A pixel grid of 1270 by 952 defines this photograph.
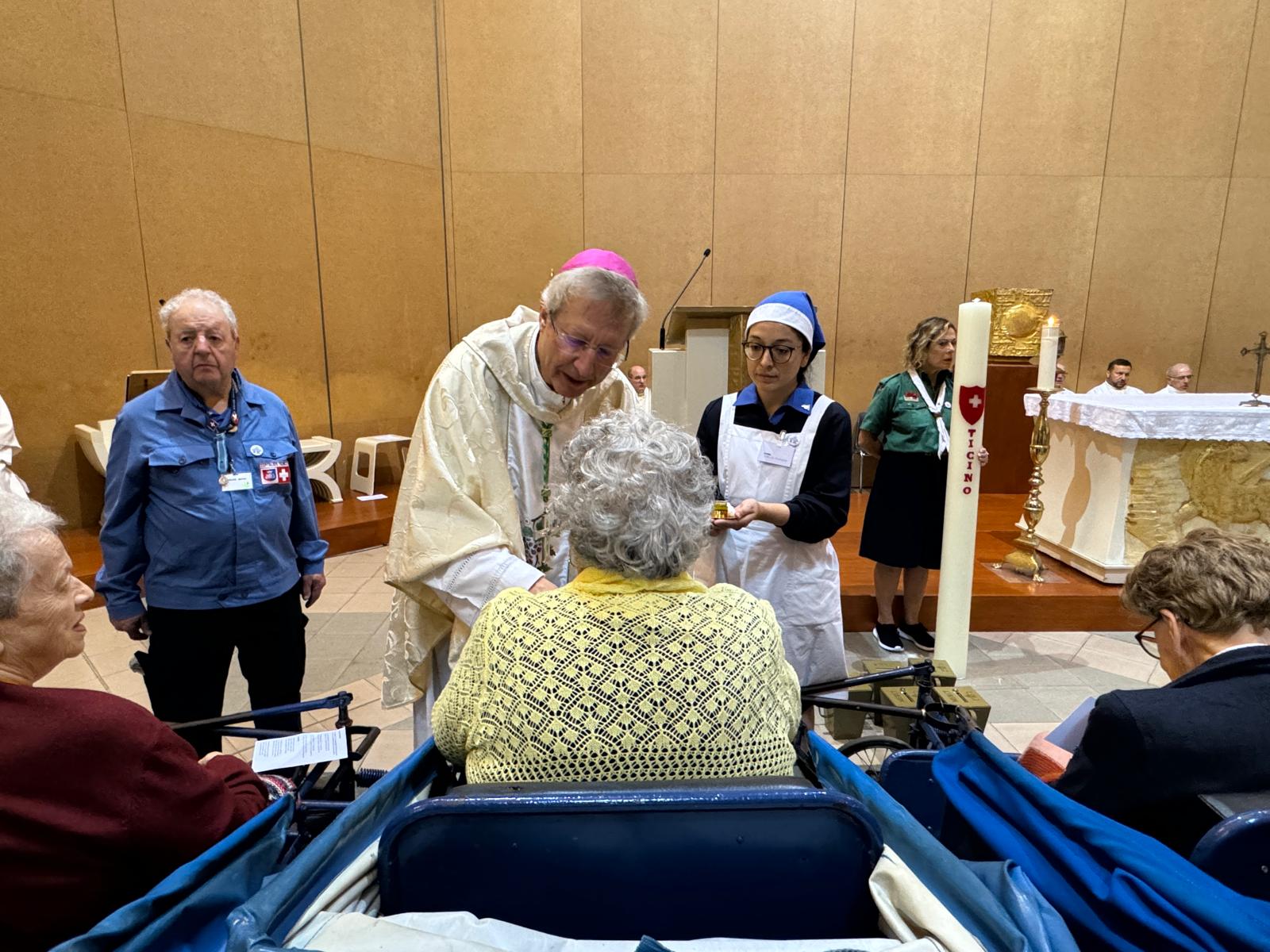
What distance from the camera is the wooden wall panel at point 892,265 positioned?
7.82 m

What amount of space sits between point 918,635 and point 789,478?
2156mm

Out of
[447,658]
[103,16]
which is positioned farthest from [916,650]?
[103,16]

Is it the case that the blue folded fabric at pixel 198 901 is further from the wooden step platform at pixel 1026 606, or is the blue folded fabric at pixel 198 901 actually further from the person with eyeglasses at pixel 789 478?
the wooden step platform at pixel 1026 606

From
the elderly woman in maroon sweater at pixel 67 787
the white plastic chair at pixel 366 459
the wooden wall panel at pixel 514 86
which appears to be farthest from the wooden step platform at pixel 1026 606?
the wooden wall panel at pixel 514 86

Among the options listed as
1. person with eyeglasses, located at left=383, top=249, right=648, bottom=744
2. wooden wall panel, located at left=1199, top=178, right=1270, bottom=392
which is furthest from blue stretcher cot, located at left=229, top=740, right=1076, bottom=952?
wooden wall panel, located at left=1199, top=178, right=1270, bottom=392

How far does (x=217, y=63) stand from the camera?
5.82m

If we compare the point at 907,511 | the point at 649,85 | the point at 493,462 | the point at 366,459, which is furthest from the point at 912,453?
the point at 649,85

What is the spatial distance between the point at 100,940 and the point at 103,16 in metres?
6.62

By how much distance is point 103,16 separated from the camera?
5.19 m

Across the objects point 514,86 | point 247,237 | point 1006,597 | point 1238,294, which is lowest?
point 1006,597

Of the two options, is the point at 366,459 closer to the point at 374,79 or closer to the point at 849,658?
the point at 374,79

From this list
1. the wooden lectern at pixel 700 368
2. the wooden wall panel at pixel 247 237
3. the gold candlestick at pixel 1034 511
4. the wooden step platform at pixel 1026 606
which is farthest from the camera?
the wooden wall panel at pixel 247 237

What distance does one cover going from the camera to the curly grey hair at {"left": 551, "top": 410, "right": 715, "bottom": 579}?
1187mm

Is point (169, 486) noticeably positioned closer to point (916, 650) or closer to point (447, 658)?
point (447, 658)
